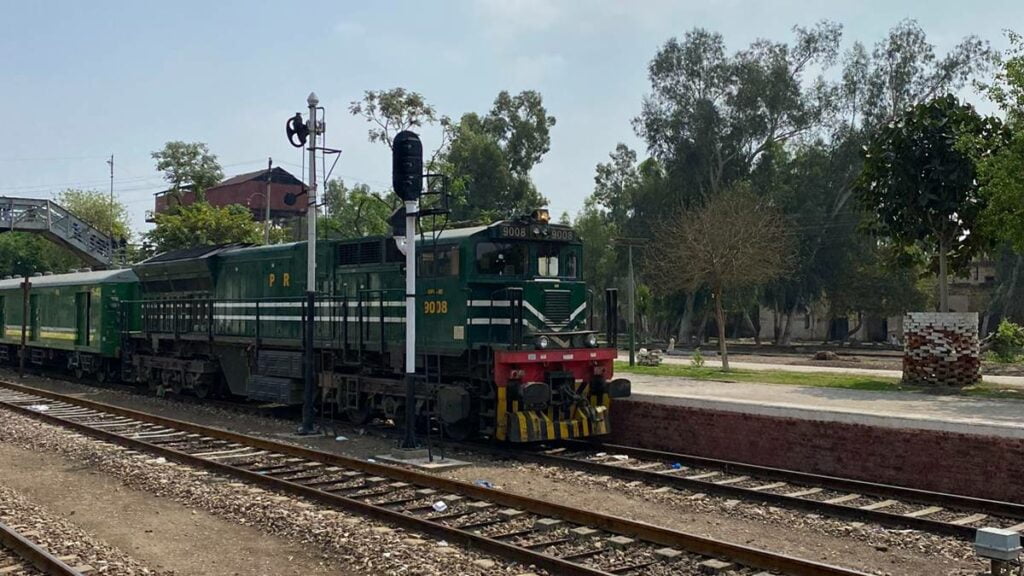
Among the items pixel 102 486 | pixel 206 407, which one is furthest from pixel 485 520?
pixel 206 407

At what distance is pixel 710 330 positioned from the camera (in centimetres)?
6381

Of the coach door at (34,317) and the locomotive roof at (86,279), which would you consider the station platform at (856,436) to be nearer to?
the locomotive roof at (86,279)

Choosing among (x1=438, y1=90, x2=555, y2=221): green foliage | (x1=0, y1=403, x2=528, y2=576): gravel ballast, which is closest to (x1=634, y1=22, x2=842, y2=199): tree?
(x1=438, y1=90, x2=555, y2=221): green foliage

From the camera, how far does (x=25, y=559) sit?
26.3 feet

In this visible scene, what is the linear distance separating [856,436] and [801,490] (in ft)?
5.25

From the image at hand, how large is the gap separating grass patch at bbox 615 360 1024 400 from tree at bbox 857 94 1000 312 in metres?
2.44

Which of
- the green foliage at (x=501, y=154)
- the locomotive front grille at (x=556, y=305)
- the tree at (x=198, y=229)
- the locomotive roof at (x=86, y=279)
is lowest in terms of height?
the locomotive front grille at (x=556, y=305)

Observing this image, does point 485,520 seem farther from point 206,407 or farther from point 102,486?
point 206,407

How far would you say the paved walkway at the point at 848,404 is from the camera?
11695 mm

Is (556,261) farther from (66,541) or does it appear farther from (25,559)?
(25,559)

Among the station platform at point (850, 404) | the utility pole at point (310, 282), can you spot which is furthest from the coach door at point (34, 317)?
the station platform at point (850, 404)

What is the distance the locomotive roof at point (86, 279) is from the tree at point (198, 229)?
493 inches

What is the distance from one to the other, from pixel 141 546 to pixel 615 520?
456 centimetres

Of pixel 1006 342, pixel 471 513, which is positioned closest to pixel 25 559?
pixel 471 513
